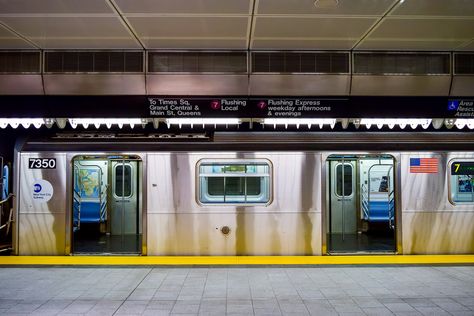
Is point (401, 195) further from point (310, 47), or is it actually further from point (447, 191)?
point (310, 47)

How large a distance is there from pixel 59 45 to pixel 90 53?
0.43 meters

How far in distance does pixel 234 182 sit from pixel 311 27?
3.58 meters

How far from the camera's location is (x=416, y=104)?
593 cm

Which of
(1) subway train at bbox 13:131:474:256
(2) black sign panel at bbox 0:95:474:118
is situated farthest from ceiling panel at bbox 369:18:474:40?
(1) subway train at bbox 13:131:474:256

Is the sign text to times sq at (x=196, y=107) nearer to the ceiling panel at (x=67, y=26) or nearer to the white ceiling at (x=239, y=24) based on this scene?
the white ceiling at (x=239, y=24)


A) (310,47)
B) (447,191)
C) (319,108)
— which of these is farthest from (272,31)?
(447,191)

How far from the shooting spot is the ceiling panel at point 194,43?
5.56 metres

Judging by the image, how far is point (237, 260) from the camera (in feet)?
23.4

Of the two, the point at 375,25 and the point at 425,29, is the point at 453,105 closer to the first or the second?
the point at 425,29

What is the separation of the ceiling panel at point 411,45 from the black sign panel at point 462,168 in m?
2.78

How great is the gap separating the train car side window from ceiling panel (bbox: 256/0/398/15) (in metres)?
4.66

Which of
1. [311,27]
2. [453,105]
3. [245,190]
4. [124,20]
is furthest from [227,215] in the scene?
[453,105]

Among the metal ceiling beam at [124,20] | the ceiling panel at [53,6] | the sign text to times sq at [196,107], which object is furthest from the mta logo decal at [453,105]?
the ceiling panel at [53,6]

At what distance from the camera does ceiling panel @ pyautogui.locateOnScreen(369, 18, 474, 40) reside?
479 centimetres
